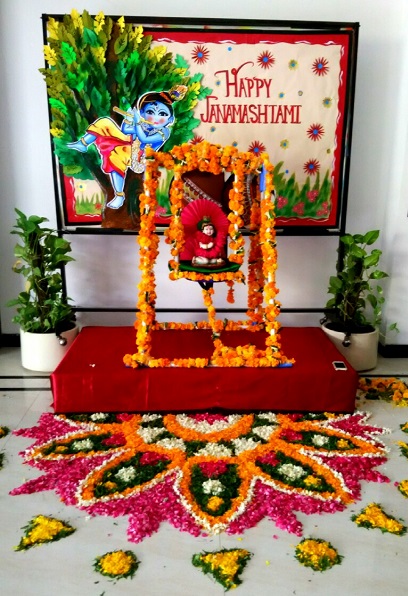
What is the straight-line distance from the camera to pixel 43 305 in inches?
134

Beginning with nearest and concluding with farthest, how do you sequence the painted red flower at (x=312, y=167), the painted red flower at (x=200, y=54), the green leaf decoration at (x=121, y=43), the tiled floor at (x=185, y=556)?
the tiled floor at (x=185, y=556) < the green leaf decoration at (x=121, y=43) < the painted red flower at (x=200, y=54) < the painted red flower at (x=312, y=167)

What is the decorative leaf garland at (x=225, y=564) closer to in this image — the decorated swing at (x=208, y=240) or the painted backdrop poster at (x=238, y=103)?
the decorated swing at (x=208, y=240)

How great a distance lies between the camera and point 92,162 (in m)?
3.32

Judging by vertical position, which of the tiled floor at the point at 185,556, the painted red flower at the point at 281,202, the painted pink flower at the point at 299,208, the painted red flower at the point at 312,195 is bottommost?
the tiled floor at the point at 185,556

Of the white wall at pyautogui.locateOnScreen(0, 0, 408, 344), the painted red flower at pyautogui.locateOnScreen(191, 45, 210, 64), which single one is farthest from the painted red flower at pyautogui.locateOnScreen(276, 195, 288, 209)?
the painted red flower at pyautogui.locateOnScreen(191, 45, 210, 64)

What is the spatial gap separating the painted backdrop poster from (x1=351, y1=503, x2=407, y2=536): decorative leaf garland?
215cm

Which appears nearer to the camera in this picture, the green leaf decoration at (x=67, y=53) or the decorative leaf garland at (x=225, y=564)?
the decorative leaf garland at (x=225, y=564)

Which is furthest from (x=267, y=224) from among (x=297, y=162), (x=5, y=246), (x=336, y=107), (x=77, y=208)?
(x=5, y=246)

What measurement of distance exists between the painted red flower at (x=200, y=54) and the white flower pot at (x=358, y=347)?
1.99 metres

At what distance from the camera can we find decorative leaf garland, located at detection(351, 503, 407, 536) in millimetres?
1996

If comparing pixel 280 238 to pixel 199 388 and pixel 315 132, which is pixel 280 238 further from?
pixel 199 388

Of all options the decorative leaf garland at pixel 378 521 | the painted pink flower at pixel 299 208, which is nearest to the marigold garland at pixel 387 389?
the decorative leaf garland at pixel 378 521

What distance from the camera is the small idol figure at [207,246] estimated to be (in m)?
3.02

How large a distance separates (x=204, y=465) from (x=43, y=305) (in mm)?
1672
